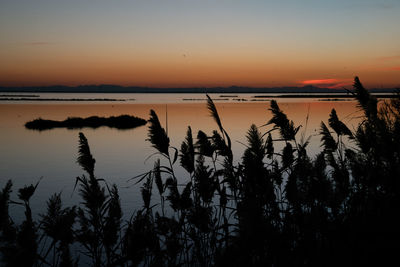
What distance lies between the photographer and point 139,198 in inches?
445

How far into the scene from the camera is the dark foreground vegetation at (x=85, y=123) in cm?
3406

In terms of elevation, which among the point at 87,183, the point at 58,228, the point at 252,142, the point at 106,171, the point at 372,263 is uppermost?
the point at 252,142

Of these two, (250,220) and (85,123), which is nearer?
(250,220)

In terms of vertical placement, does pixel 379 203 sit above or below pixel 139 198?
above

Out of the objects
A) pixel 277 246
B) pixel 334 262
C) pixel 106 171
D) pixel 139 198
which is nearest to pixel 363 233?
pixel 334 262

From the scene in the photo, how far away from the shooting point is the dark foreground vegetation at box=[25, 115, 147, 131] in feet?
112

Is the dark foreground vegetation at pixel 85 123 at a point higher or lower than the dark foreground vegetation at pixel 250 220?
lower

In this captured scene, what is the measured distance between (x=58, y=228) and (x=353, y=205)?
3.17 meters

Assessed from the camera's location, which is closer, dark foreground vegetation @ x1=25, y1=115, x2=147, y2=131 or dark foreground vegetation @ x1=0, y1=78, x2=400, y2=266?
dark foreground vegetation @ x1=0, y1=78, x2=400, y2=266

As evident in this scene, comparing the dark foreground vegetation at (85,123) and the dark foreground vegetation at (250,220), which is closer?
the dark foreground vegetation at (250,220)

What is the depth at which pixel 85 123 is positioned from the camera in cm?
3688

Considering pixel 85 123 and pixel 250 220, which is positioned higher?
pixel 250 220

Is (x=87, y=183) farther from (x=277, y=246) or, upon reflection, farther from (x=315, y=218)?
(x=315, y=218)

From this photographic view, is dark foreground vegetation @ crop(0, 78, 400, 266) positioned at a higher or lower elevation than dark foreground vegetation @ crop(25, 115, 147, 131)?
higher
